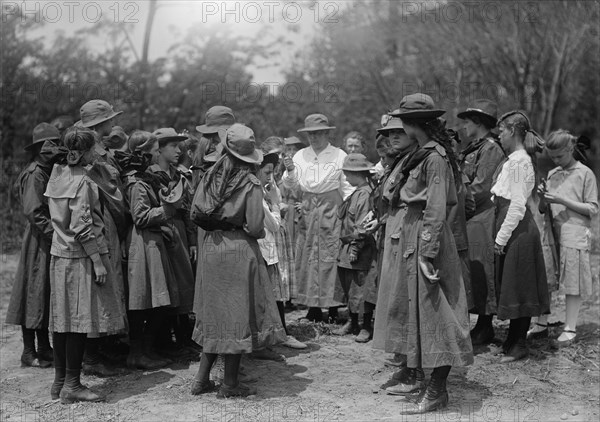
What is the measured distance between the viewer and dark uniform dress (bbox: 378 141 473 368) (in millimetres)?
5023

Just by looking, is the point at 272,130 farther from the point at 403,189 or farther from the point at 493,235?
the point at 403,189

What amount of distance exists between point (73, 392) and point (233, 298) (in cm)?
144

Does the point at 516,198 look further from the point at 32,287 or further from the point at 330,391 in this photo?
the point at 32,287

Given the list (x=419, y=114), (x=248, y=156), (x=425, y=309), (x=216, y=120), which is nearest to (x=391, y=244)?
(x=425, y=309)

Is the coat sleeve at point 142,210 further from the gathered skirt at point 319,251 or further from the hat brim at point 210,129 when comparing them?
the gathered skirt at point 319,251

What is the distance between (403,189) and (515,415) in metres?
1.87

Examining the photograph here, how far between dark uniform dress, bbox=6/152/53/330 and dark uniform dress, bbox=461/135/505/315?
149 inches

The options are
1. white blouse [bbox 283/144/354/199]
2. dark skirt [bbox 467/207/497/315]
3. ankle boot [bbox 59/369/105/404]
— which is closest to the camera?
ankle boot [bbox 59/369/105/404]

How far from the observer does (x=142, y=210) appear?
19.5 ft

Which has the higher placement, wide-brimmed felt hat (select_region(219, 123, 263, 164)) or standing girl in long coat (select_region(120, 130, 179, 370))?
wide-brimmed felt hat (select_region(219, 123, 263, 164))

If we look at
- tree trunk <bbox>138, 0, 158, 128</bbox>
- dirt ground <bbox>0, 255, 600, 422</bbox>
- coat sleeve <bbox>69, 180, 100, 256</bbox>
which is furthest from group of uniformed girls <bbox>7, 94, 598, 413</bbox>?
tree trunk <bbox>138, 0, 158, 128</bbox>

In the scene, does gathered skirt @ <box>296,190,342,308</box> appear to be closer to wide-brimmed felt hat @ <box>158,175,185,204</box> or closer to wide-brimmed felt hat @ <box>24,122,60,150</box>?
wide-brimmed felt hat @ <box>158,175,185,204</box>

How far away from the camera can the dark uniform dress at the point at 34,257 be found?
593 cm

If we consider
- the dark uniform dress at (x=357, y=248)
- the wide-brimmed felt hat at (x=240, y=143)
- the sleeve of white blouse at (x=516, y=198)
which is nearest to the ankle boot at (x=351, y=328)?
the dark uniform dress at (x=357, y=248)
